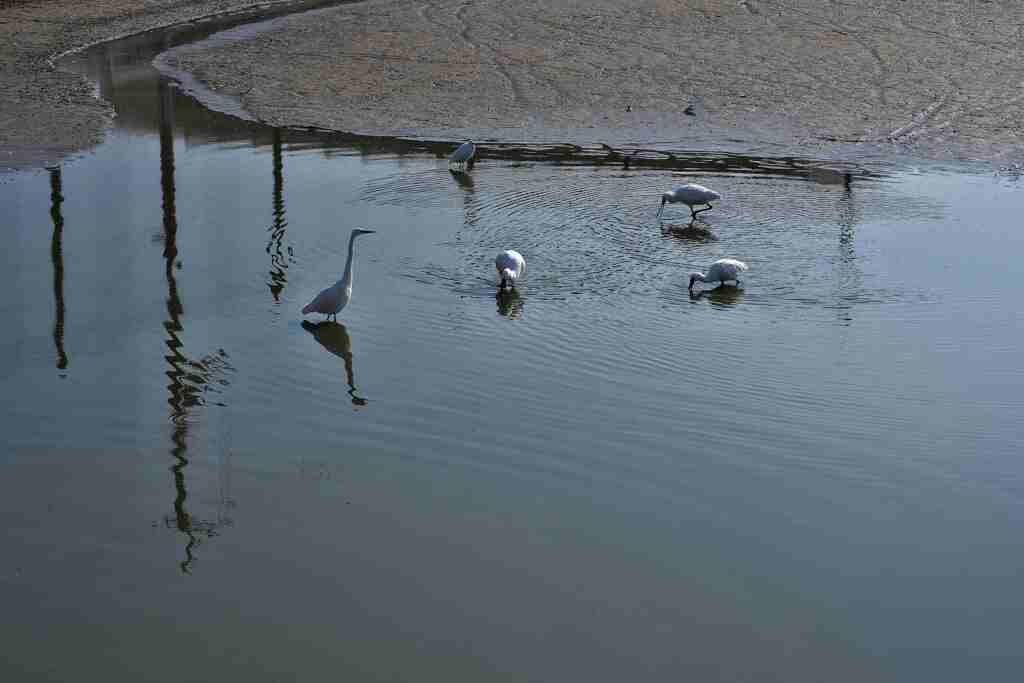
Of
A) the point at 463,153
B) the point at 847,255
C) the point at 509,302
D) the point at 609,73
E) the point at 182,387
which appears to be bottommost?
the point at 182,387

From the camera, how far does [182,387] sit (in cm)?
855

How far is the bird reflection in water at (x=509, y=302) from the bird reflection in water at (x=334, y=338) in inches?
46.9

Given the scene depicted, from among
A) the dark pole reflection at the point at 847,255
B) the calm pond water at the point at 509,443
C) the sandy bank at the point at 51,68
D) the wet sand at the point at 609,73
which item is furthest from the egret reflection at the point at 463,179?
the sandy bank at the point at 51,68

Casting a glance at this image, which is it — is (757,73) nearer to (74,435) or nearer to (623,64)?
(623,64)

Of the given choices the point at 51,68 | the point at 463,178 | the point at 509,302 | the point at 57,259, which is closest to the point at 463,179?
the point at 463,178

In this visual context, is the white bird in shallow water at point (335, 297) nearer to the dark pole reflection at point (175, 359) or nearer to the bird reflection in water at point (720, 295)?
the dark pole reflection at point (175, 359)

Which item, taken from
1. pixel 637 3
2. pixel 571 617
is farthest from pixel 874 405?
pixel 637 3

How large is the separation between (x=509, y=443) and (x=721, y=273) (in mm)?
3293

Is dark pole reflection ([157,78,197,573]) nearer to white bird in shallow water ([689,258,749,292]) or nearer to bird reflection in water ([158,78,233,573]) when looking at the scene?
bird reflection in water ([158,78,233,573])

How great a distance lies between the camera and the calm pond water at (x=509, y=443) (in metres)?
6.03

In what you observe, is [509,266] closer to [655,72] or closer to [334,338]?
[334,338]

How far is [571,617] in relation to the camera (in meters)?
6.16

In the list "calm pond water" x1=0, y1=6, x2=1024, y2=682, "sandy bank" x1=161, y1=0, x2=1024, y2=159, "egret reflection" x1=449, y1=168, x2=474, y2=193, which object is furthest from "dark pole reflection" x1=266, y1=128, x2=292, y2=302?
"sandy bank" x1=161, y1=0, x2=1024, y2=159

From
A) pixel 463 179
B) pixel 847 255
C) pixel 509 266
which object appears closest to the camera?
pixel 509 266
